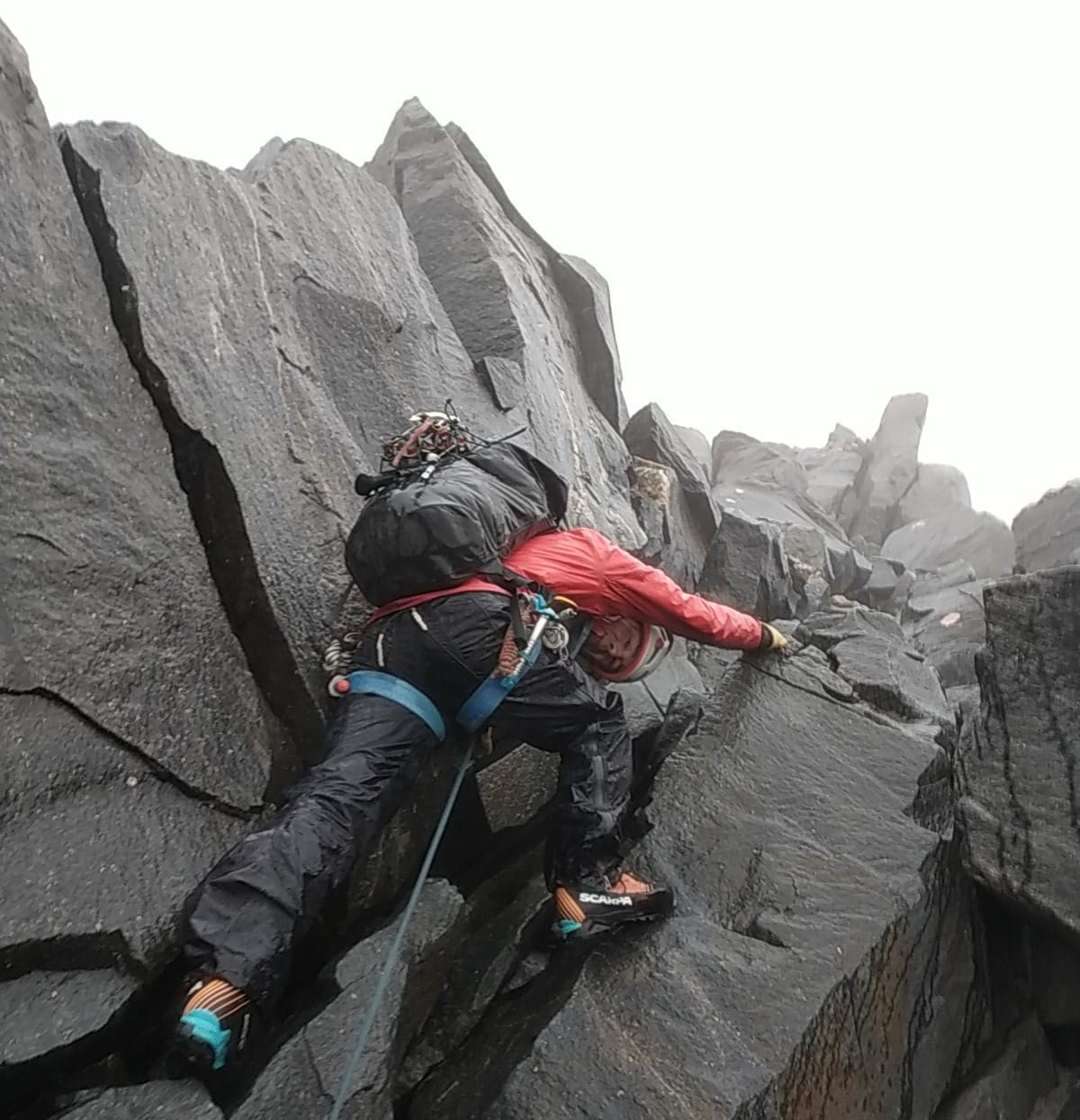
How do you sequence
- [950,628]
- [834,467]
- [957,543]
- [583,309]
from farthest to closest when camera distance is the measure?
[834,467] < [957,543] < [950,628] < [583,309]

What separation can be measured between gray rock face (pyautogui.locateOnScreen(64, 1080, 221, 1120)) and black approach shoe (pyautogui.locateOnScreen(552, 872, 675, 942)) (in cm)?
264

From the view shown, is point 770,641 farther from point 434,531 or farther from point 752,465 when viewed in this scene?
point 752,465

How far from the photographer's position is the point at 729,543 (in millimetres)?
13797

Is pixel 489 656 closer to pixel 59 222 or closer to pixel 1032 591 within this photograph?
pixel 1032 591

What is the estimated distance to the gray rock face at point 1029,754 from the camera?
266 inches

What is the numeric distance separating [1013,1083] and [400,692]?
5831mm

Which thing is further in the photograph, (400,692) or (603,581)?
(603,581)

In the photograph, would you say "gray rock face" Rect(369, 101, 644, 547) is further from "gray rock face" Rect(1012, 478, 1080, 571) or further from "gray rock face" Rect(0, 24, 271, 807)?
"gray rock face" Rect(1012, 478, 1080, 571)

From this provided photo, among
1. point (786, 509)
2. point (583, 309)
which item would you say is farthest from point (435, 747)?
point (786, 509)

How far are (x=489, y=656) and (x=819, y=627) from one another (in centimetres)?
655

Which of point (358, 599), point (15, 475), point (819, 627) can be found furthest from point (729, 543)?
point (15, 475)


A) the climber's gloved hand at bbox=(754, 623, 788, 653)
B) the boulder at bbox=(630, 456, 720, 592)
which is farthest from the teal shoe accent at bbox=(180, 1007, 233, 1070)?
the boulder at bbox=(630, 456, 720, 592)

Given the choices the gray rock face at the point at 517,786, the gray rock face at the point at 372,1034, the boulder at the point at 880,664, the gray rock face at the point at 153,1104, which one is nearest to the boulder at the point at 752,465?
the boulder at the point at 880,664

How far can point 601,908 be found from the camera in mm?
6328
